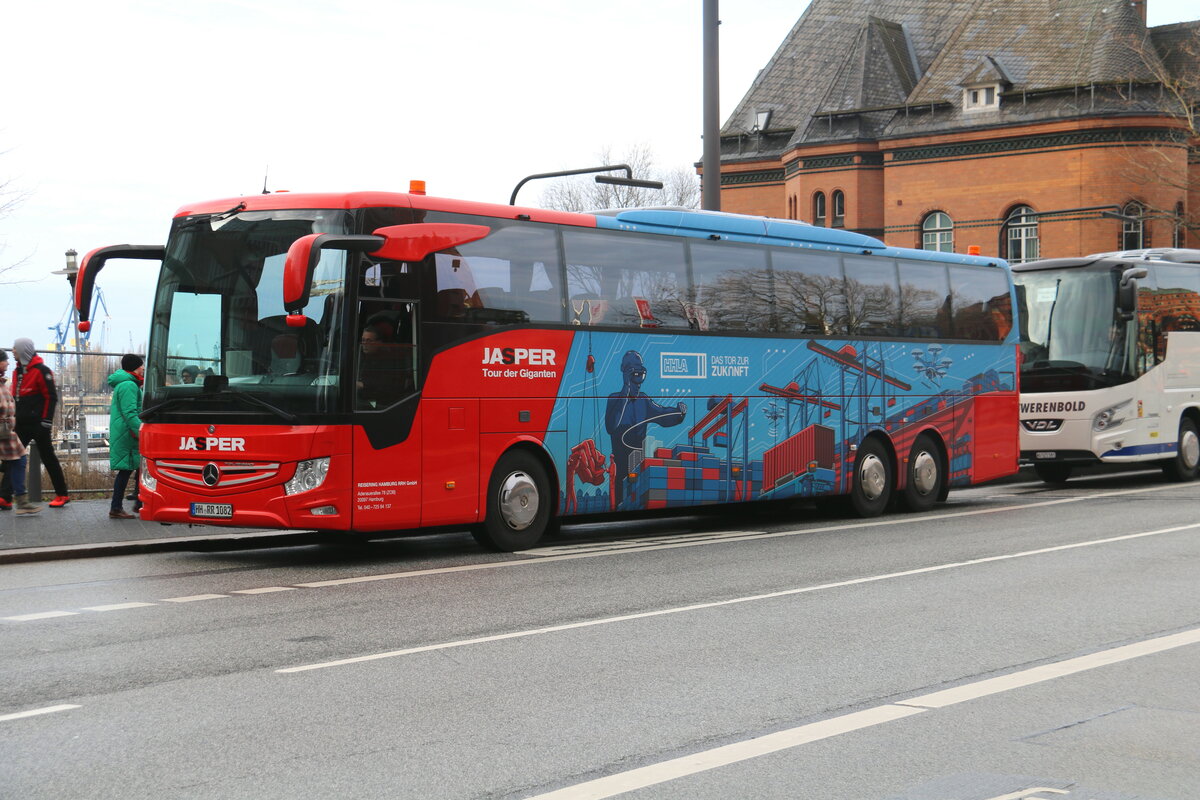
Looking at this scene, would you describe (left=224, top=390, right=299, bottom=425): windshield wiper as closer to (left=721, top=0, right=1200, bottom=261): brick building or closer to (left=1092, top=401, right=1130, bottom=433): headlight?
(left=1092, top=401, right=1130, bottom=433): headlight

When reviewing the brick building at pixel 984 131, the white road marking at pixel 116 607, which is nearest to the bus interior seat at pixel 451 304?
the white road marking at pixel 116 607

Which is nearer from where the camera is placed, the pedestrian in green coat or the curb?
the curb

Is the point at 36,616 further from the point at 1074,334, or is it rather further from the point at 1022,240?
the point at 1022,240

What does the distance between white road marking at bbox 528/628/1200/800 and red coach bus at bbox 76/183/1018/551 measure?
6239mm

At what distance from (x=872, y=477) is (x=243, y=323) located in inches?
354

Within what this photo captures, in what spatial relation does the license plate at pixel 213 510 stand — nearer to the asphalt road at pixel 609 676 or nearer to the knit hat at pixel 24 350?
the asphalt road at pixel 609 676

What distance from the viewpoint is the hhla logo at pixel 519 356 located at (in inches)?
512

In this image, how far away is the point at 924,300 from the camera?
730 inches

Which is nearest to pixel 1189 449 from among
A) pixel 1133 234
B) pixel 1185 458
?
pixel 1185 458

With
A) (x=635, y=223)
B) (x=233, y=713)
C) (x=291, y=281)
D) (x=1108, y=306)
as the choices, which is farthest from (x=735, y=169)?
(x=233, y=713)

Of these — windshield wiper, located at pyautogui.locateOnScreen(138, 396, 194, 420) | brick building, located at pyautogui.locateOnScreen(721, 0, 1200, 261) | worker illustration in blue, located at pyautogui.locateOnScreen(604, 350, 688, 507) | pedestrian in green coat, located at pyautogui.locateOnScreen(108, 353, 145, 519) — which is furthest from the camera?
brick building, located at pyautogui.locateOnScreen(721, 0, 1200, 261)

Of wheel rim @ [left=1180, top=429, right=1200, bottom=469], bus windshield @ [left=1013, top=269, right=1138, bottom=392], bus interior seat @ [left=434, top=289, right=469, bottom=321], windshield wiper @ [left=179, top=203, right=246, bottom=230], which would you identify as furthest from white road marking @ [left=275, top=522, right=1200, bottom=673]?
wheel rim @ [left=1180, top=429, right=1200, bottom=469]

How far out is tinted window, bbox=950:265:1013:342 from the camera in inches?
754

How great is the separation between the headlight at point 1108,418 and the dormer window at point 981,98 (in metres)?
38.3
